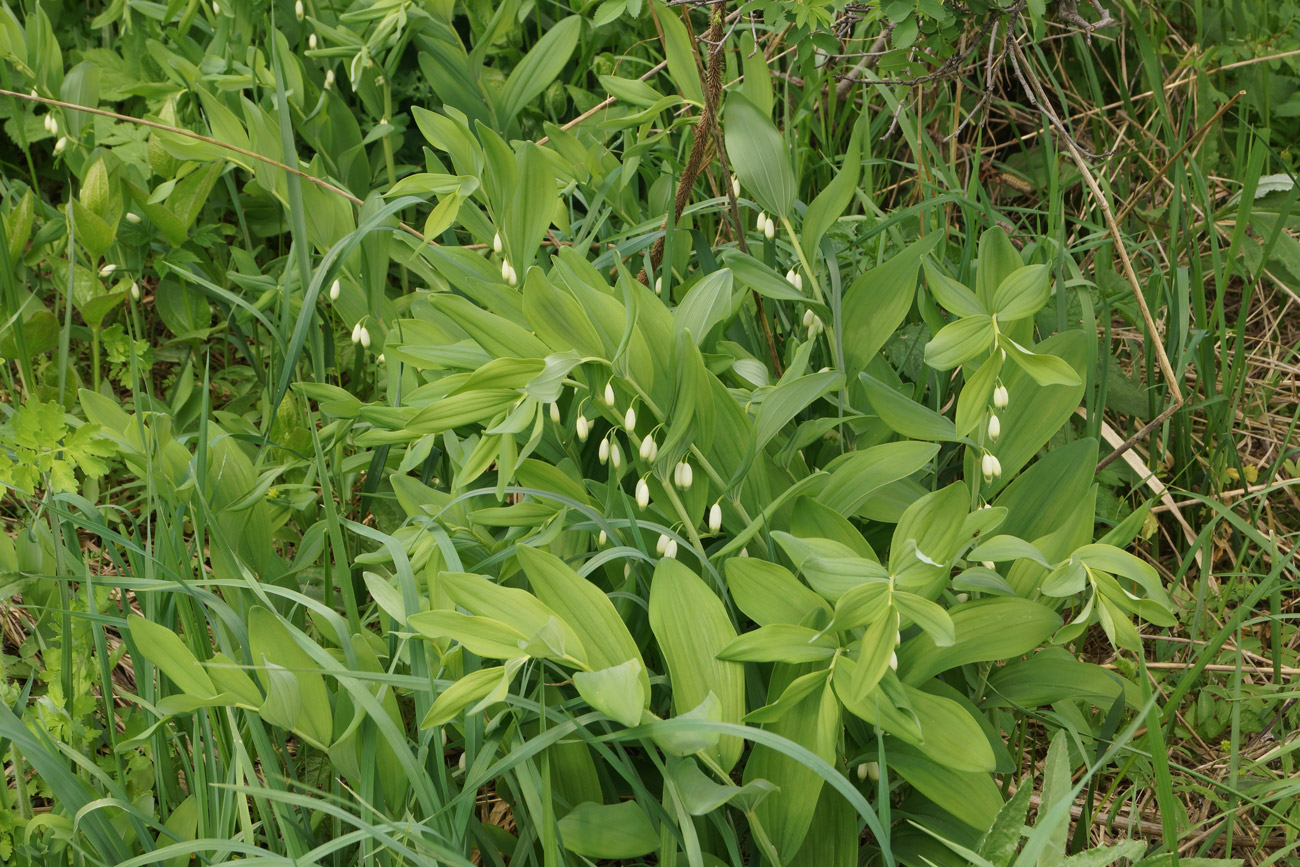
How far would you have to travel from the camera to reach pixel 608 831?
1.11 meters

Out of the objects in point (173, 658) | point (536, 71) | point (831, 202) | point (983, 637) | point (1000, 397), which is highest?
point (536, 71)

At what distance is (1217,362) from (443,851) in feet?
5.74

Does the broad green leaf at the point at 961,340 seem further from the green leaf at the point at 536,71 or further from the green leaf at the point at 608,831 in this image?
the green leaf at the point at 536,71

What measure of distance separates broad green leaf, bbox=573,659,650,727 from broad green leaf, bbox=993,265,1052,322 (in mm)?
553

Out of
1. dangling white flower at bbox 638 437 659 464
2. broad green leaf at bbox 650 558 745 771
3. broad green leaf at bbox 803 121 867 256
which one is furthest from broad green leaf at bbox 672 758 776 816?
broad green leaf at bbox 803 121 867 256

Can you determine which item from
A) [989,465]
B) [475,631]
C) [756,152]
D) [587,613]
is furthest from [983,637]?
[756,152]

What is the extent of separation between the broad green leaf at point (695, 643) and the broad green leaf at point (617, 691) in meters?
0.12

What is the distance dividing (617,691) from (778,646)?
180 mm

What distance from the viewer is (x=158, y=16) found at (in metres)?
2.15

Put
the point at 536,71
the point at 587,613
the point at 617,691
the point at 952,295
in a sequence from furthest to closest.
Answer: the point at 536,71 → the point at 952,295 → the point at 587,613 → the point at 617,691

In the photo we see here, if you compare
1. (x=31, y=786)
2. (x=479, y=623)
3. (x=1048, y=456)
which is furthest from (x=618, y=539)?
(x=31, y=786)

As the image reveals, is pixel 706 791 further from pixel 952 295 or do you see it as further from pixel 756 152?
pixel 756 152

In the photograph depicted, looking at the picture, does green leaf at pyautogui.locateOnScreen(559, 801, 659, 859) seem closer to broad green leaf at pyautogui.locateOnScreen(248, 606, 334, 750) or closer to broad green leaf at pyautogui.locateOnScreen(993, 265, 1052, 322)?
broad green leaf at pyautogui.locateOnScreen(248, 606, 334, 750)

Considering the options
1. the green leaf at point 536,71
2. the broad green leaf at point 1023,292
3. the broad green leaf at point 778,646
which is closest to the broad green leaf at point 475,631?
the broad green leaf at point 778,646
